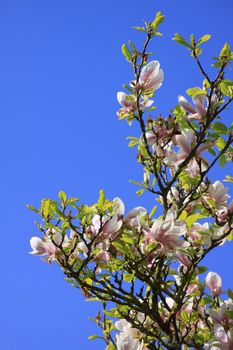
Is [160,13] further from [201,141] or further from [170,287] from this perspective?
[170,287]

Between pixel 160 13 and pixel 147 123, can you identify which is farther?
pixel 147 123

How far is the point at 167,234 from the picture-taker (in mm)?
2123

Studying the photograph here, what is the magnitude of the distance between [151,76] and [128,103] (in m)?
0.21

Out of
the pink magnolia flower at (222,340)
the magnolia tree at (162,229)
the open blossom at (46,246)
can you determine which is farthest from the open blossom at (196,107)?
the pink magnolia flower at (222,340)

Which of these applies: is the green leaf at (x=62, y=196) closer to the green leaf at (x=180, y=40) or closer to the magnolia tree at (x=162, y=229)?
the magnolia tree at (x=162, y=229)

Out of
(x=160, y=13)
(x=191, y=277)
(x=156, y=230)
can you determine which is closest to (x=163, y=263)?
(x=191, y=277)

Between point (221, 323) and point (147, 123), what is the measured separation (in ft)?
3.82

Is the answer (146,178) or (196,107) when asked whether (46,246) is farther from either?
(196,107)

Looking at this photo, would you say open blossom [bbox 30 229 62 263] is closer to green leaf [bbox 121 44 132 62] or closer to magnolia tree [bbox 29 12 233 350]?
magnolia tree [bbox 29 12 233 350]

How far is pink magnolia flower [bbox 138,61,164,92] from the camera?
247 centimetres

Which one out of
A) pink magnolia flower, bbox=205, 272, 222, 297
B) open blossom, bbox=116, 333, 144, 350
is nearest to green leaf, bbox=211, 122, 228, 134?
pink magnolia flower, bbox=205, 272, 222, 297

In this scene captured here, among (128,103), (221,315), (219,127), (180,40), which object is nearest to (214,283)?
(221,315)

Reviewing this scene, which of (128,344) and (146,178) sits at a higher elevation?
(146,178)

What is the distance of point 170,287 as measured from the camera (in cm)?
260
